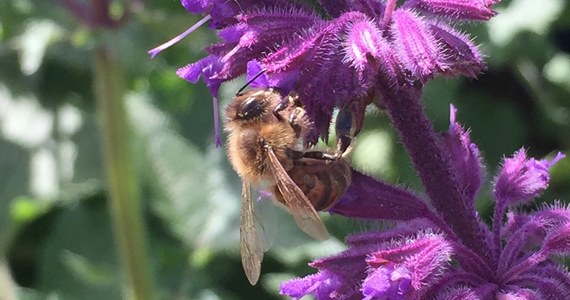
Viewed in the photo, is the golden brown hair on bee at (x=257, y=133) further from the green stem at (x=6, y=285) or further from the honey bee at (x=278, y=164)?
the green stem at (x=6, y=285)

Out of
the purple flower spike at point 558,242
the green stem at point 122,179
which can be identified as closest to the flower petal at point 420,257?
the purple flower spike at point 558,242

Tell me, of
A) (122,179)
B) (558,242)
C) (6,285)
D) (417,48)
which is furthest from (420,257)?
(6,285)

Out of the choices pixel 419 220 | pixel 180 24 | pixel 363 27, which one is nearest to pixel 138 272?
pixel 180 24

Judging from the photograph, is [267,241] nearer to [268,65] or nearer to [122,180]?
[268,65]

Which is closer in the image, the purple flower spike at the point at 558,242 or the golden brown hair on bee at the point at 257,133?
the purple flower spike at the point at 558,242

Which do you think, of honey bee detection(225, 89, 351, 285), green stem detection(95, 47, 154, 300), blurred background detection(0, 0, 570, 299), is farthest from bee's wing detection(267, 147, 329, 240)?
green stem detection(95, 47, 154, 300)

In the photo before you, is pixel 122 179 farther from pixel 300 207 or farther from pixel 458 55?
pixel 458 55

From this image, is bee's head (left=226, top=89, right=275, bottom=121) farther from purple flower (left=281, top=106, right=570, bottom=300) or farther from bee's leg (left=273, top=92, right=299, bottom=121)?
purple flower (left=281, top=106, right=570, bottom=300)

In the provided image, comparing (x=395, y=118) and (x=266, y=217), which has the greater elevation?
(x=395, y=118)
